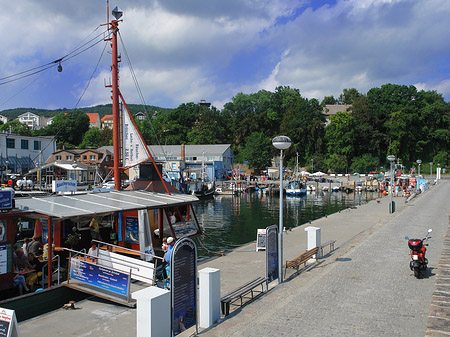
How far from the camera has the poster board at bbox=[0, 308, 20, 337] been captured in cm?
631

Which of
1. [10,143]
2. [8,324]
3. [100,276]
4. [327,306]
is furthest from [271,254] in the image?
[10,143]

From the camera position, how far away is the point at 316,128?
10125cm

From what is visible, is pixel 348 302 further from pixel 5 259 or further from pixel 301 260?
pixel 5 259

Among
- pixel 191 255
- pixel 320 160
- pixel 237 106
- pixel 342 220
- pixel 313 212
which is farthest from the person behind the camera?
pixel 237 106

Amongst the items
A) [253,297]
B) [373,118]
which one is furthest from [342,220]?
[373,118]

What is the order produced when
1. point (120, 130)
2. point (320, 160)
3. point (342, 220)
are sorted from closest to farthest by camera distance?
point (120, 130) → point (342, 220) → point (320, 160)

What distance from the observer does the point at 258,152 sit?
330 ft

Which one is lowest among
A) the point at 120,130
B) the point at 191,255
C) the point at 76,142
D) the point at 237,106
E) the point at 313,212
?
the point at 313,212

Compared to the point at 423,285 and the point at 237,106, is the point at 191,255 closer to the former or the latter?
the point at 423,285

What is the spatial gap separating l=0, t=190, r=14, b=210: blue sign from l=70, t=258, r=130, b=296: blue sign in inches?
94.5

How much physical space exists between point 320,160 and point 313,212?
174 feet

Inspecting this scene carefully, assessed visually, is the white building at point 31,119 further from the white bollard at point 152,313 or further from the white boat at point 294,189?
the white bollard at point 152,313

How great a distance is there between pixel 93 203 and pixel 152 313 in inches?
285

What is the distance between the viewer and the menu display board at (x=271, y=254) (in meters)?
11.8
